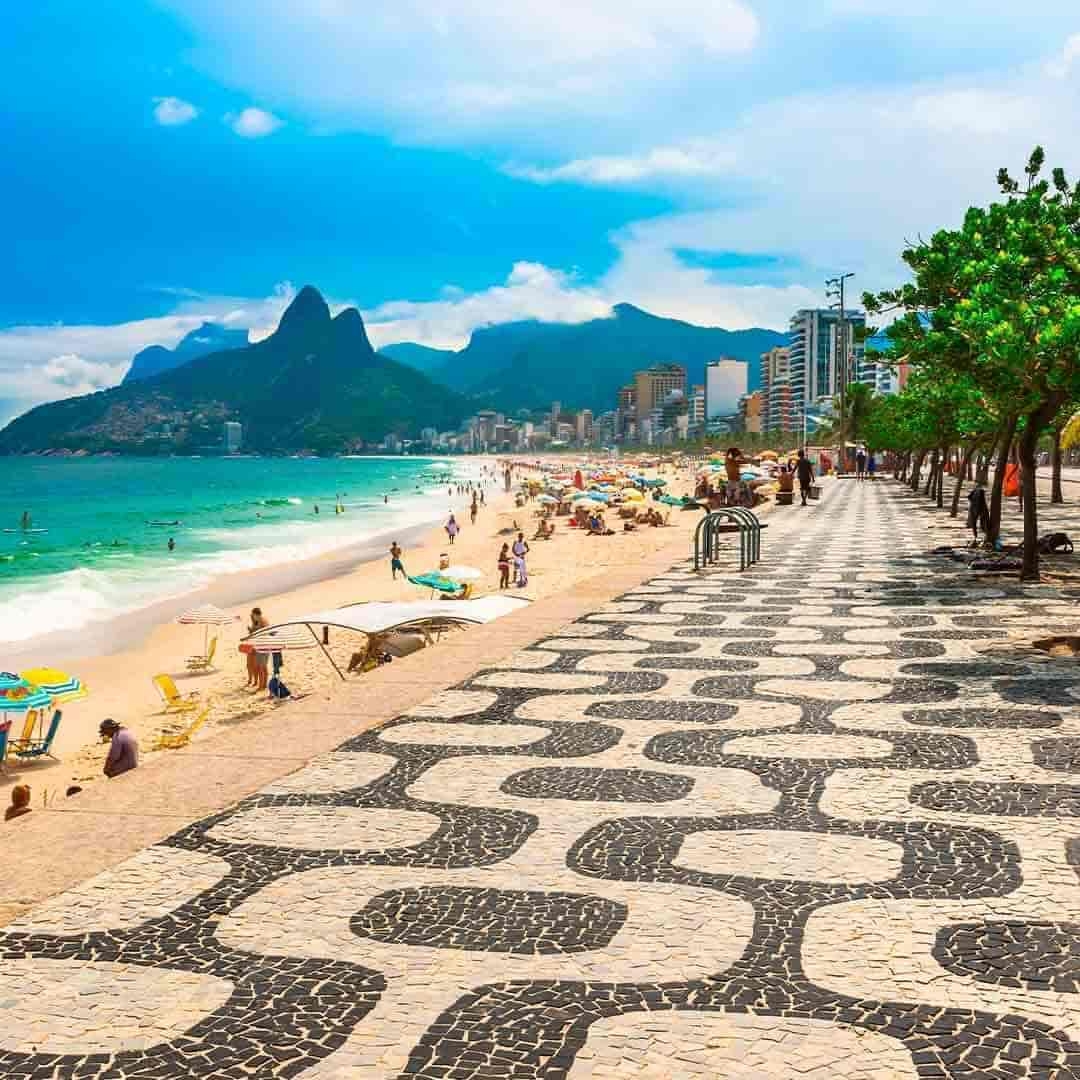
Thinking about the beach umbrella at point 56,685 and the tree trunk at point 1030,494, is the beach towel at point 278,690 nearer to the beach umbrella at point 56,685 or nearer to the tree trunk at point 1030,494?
the beach umbrella at point 56,685

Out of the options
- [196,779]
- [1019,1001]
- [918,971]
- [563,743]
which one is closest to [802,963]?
[918,971]

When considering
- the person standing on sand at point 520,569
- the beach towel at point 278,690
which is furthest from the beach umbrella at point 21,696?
the person standing on sand at point 520,569

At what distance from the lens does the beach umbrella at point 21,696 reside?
46.2 feet

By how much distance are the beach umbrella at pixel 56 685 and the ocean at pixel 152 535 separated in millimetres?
11362

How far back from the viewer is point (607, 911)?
360cm

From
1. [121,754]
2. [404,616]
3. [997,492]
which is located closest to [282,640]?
[404,616]

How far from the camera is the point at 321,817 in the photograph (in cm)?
461

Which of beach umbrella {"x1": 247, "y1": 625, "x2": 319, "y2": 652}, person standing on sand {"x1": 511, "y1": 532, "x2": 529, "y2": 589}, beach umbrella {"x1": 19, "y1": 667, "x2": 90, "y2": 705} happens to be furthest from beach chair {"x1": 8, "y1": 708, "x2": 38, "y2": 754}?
person standing on sand {"x1": 511, "y1": 532, "x2": 529, "y2": 589}

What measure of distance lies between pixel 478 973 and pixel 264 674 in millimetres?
15110

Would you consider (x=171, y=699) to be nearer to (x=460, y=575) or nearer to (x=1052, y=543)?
(x=460, y=575)

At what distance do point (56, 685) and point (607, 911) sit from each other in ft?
44.1

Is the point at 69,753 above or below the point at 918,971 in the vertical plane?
below

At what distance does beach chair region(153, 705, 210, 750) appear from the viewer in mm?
13078

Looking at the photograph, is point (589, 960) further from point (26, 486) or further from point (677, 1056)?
point (26, 486)
